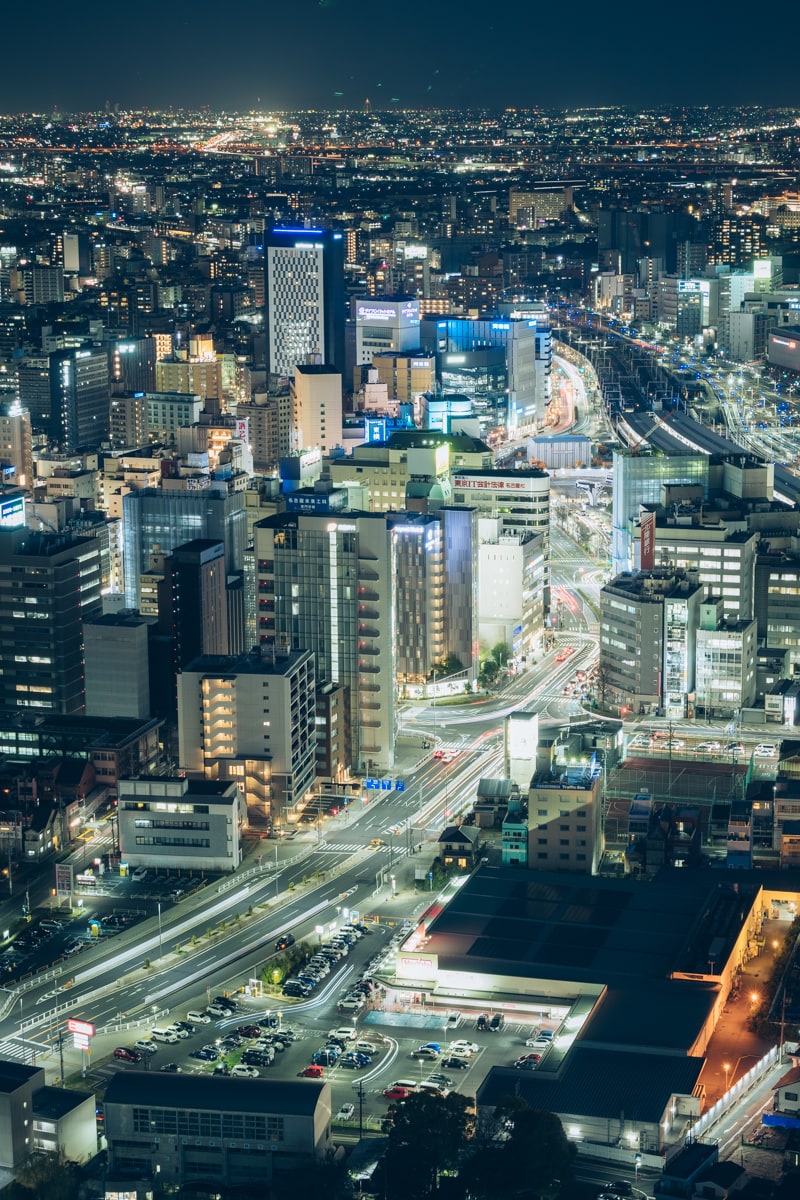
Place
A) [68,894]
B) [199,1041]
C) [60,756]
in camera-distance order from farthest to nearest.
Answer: [60,756], [68,894], [199,1041]

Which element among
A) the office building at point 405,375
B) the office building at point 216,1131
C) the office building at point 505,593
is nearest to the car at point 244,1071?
the office building at point 216,1131

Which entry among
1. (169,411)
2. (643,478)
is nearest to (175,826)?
(643,478)

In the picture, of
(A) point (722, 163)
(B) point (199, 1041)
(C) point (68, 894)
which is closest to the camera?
(B) point (199, 1041)

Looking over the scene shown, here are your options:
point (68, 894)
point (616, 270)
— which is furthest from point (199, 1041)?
point (616, 270)

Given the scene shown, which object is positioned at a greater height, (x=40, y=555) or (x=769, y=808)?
(x=40, y=555)

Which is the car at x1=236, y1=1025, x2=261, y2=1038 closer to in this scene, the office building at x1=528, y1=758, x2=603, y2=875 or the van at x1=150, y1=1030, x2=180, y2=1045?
the van at x1=150, y1=1030, x2=180, y2=1045

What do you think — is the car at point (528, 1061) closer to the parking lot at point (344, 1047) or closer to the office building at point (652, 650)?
the parking lot at point (344, 1047)

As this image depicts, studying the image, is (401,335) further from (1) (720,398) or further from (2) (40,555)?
(2) (40,555)

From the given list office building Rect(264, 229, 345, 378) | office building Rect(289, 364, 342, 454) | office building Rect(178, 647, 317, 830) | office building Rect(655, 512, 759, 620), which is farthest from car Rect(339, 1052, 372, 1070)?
office building Rect(264, 229, 345, 378)
